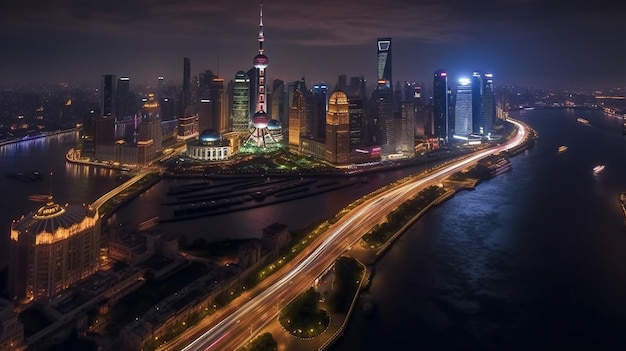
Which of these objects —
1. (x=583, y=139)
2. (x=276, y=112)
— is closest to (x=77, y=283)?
(x=276, y=112)

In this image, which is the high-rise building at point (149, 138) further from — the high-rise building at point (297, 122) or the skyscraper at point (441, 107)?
the skyscraper at point (441, 107)

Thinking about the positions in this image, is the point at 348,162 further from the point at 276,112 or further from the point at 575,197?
the point at 276,112

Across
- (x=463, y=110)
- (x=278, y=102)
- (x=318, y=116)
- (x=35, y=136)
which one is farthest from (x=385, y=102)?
(x=35, y=136)

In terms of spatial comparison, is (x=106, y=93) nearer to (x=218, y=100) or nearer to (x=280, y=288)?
(x=218, y=100)

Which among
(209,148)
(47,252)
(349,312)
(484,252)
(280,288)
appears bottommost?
(349,312)

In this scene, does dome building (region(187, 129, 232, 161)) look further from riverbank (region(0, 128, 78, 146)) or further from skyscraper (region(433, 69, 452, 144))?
skyscraper (region(433, 69, 452, 144))

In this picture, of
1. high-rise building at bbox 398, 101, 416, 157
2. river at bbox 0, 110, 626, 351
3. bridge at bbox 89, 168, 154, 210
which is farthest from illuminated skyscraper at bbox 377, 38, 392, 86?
bridge at bbox 89, 168, 154, 210
